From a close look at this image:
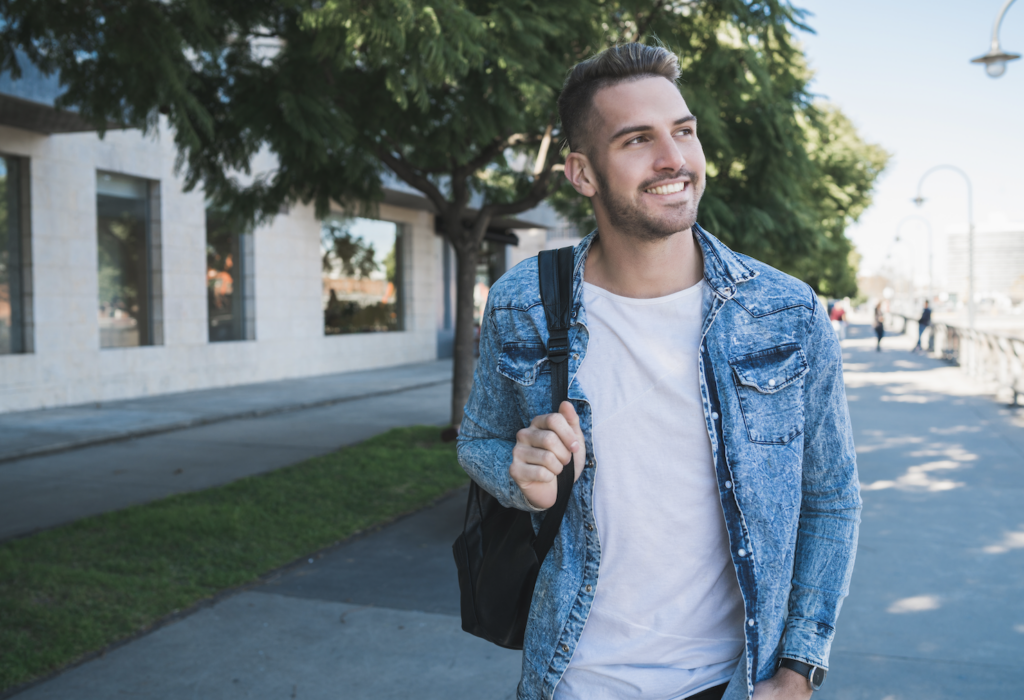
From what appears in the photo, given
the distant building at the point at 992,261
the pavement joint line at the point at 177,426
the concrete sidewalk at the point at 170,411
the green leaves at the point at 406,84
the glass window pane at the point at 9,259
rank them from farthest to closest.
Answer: the distant building at the point at 992,261 → the glass window pane at the point at 9,259 → the concrete sidewalk at the point at 170,411 → the pavement joint line at the point at 177,426 → the green leaves at the point at 406,84

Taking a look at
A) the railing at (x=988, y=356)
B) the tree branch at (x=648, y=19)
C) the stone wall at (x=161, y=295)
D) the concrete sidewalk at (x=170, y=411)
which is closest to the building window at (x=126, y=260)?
the stone wall at (x=161, y=295)

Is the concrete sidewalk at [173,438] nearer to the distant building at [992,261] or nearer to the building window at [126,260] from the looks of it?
the building window at [126,260]

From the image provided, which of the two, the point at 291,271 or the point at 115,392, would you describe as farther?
the point at 291,271

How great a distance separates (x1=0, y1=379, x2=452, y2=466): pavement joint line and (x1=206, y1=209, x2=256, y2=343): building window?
3366mm

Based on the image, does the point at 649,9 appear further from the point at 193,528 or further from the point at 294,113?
the point at 193,528

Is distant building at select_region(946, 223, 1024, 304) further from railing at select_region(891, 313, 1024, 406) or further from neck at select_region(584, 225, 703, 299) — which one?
neck at select_region(584, 225, 703, 299)

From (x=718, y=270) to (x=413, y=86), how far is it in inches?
136

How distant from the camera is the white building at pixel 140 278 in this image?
12.4 meters

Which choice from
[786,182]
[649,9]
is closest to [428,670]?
[649,9]

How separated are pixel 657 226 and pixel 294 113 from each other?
5571 millimetres

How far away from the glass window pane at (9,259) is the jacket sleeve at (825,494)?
1317cm

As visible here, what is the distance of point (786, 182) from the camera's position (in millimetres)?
8891

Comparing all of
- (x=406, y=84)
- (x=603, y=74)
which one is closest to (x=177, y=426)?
(x=406, y=84)

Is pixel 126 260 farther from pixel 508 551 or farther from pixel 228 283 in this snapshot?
pixel 508 551
